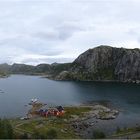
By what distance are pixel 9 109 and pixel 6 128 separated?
95.8m

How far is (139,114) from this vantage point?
604ft

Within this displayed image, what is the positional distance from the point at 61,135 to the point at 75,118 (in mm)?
38009

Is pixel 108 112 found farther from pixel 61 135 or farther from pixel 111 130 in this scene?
pixel 61 135

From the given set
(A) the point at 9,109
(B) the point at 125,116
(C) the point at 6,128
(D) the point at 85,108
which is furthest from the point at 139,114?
A: (C) the point at 6,128

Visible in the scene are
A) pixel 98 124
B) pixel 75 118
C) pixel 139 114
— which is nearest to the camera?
pixel 98 124

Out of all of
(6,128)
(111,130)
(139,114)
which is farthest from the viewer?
(139,114)

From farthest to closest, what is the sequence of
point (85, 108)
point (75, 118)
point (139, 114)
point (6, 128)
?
point (85, 108) → point (139, 114) → point (75, 118) → point (6, 128)

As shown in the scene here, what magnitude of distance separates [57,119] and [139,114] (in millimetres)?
50077

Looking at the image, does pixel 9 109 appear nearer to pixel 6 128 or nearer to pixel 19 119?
pixel 19 119

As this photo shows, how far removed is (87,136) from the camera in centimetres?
13250

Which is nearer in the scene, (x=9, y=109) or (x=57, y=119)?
(x=57, y=119)

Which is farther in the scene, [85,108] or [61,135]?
[85,108]

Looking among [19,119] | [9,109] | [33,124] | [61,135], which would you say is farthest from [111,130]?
[9,109]

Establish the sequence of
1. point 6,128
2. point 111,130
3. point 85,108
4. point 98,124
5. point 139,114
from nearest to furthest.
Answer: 1. point 6,128
2. point 111,130
3. point 98,124
4. point 139,114
5. point 85,108
